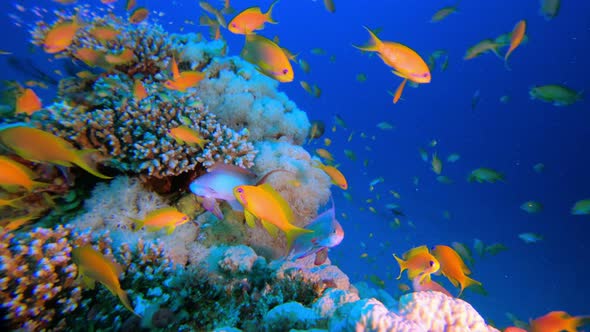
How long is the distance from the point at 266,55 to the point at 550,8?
732 cm

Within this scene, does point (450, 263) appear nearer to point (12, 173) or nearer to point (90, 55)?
point (12, 173)

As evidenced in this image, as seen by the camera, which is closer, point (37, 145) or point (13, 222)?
point (37, 145)

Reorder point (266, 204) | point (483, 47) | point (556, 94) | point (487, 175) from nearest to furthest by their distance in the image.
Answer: point (266, 204)
point (483, 47)
point (556, 94)
point (487, 175)

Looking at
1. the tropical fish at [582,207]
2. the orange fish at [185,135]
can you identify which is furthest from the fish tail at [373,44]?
the tropical fish at [582,207]

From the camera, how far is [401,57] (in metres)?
2.71

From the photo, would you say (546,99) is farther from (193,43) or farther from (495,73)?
(495,73)

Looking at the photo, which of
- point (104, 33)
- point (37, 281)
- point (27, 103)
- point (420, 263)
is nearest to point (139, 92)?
point (27, 103)

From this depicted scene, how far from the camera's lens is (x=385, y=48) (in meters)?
2.71

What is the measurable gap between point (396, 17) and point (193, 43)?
71.8 meters

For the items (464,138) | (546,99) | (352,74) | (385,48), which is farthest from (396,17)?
(385,48)

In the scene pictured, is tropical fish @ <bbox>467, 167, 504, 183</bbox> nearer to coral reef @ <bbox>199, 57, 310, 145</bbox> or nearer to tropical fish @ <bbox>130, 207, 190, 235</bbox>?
coral reef @ <bbox>199, 57, 310, 145</bbox>

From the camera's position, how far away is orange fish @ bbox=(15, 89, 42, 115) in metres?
3.06

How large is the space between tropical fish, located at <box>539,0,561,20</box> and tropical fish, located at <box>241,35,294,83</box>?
23.2ft

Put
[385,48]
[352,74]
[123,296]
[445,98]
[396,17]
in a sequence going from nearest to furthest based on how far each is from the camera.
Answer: [123,296], [385,48], [445,98], [396,17], [352,74]
